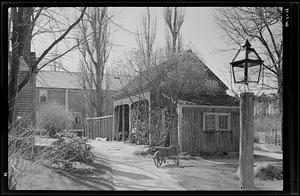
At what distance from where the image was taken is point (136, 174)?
5945 mm

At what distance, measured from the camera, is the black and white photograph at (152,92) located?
223 inches

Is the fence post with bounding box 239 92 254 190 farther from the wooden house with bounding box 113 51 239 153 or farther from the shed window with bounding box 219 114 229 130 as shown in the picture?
the shed window with bounding box 219 114 229 130

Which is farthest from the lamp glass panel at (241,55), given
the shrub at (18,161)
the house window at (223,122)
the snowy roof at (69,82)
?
the snowy roof at (69,82)

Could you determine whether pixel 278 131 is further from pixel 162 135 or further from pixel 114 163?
pixel 114 163

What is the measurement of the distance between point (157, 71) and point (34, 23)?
4254mm

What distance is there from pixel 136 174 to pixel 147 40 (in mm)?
4960

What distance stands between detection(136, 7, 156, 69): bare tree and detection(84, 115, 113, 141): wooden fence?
3.88m

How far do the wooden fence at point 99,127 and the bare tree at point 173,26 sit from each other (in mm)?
4561

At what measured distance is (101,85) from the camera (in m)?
12.7

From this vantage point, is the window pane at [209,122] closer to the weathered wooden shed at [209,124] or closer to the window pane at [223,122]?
the weathered wooden shed at [209,124]

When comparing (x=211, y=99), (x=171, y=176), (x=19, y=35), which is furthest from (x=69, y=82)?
(x=171, y=176)

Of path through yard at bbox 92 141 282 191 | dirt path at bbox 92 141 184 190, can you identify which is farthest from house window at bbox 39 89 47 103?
path through yard at bbox 92 141 282 191
